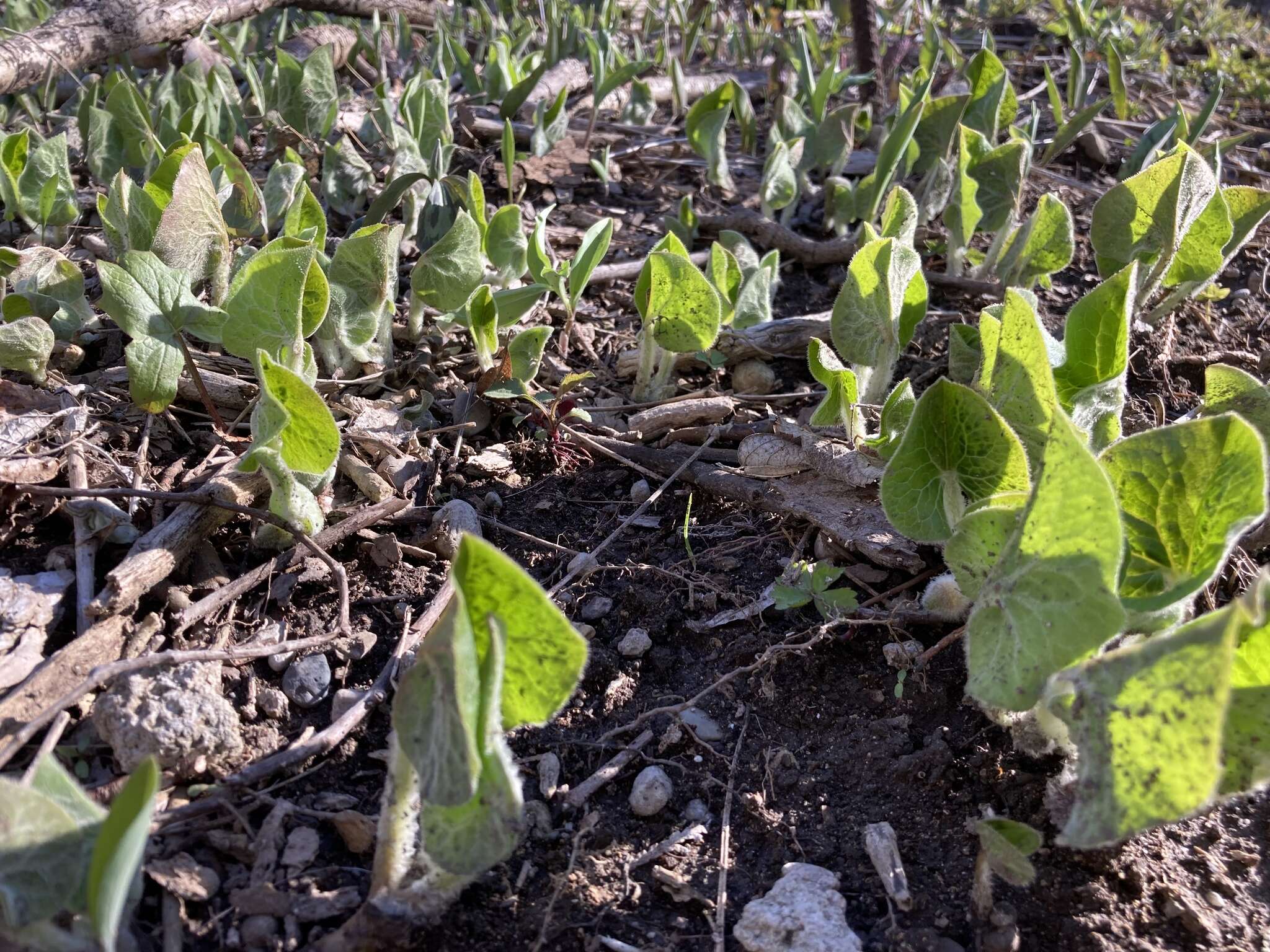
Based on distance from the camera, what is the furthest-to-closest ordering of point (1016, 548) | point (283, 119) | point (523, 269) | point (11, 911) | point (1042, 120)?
1. point (1042, 120)
2. point (283, 119)
3. point (523, 269)
4. point (1016, 548)
5. point (11, 911)

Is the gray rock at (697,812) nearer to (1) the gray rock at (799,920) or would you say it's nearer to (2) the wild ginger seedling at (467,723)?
(1) the gray rock at (799,920)

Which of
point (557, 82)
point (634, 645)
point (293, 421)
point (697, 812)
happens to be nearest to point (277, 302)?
point (293, 421)

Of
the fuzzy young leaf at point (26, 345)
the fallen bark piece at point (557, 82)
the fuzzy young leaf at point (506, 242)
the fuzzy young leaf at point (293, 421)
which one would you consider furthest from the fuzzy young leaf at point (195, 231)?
the fallen bark piece at point (557, 82)

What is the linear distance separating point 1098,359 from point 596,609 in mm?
948

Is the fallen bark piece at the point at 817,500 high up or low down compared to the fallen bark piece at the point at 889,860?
up

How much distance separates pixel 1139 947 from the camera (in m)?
1.25

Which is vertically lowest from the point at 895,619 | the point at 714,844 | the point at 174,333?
the point at 714,844

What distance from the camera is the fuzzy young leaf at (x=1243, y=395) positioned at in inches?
62.8

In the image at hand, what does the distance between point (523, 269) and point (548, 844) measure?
5.03 feet

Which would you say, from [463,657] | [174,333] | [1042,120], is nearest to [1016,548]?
[463,657]

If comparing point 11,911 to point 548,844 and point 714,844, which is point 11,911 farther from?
point 714,844

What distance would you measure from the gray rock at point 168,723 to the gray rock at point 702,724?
661mm

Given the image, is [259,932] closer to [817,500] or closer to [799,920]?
[799,920]

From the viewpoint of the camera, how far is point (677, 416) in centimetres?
222
